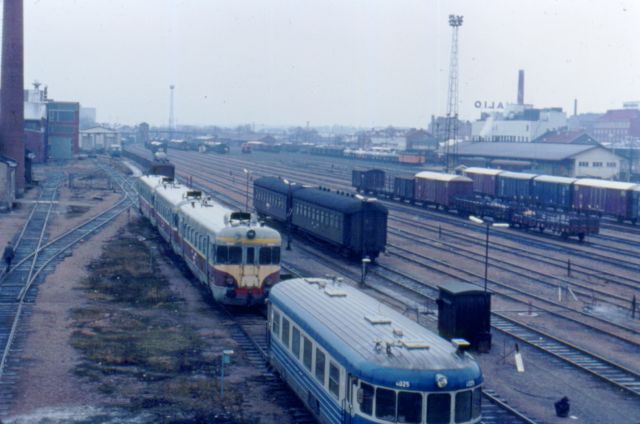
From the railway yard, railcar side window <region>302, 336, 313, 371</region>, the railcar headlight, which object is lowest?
the railway yard

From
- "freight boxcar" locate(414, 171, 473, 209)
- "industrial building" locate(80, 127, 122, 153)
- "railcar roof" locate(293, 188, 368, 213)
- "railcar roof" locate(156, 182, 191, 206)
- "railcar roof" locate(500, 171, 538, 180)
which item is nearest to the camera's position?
"railcar roof" locate(156, 182, 191, 206)

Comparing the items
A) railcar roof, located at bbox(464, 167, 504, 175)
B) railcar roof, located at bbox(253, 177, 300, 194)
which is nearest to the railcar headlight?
railcar roof, located at bbox(253, 177, 300, 194)

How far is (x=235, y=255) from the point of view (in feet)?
87.2

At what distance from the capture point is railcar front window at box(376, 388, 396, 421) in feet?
43.9

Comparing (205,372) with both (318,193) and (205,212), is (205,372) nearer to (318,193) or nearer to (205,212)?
(205,212)

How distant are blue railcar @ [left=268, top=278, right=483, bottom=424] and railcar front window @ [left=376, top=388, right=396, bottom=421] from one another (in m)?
0.02

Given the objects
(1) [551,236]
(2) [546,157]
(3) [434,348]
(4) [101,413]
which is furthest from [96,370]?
(2) [546,157]

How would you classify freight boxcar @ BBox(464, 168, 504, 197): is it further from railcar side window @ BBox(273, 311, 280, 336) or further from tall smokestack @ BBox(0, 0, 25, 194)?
railcar side window @ BBox(273, 311, 280, 336)

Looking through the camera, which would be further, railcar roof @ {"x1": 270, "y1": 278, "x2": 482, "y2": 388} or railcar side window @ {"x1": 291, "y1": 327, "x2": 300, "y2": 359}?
railcar side window @ {"x1": 291, "y1": 327, "x2": 300, "y2": 359}

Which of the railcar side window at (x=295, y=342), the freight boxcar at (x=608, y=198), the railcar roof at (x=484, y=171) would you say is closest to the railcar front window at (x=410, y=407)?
the railcar side window at (x=295, y=342)

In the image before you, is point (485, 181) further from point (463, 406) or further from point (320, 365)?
point (463, 406)

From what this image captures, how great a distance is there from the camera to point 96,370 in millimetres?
21047

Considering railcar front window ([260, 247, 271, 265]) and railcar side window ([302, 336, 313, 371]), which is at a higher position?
railcar front window ([260, 247, 271, 265])

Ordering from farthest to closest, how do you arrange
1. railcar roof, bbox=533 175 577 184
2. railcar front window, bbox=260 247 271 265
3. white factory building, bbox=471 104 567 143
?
white factory building, bbox=471 104 567 143 < railcar roof, bbox=533 175 577 184 < railcar front window, bbox=260 247 271 265
